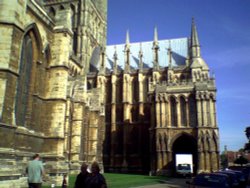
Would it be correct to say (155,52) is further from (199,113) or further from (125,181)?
(125,181)

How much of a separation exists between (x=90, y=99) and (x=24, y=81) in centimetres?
1934

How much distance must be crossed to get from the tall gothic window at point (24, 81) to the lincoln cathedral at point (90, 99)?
59 millimetres

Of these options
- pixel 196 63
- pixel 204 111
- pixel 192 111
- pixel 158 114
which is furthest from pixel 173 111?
pixel 196 63

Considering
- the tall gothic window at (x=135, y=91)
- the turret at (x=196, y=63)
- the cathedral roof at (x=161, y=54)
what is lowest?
the tall gothic window at (x=135, y=91)

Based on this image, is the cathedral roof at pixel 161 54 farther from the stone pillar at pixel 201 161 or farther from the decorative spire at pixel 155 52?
the stone pillar at pixel 201 161

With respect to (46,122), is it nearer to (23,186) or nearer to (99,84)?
(23,186)

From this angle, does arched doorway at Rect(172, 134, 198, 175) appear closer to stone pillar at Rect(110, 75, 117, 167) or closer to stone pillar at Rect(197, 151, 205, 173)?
stone pillar at Rect(197, 151, 205, 173)

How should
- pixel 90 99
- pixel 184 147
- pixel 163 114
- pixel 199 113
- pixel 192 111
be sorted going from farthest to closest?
pixel 184 147
pixel 90 99
pixel 163 114
pixel 192 111
pixel 199 113

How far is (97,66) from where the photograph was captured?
51.7m

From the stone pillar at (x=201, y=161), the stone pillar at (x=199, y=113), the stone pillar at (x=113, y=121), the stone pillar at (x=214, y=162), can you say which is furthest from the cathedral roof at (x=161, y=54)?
the stone pillar at (x=214, y=162)

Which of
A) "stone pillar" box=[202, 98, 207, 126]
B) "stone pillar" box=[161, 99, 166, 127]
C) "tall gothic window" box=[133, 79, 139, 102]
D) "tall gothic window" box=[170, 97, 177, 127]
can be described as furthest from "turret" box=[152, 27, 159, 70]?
"stone pillar" box=[202, 98, 207, 126]

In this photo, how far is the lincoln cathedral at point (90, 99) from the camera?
566 inches

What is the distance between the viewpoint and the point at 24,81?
16.6 metres

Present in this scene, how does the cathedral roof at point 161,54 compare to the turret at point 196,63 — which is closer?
the turret at point 196,63
